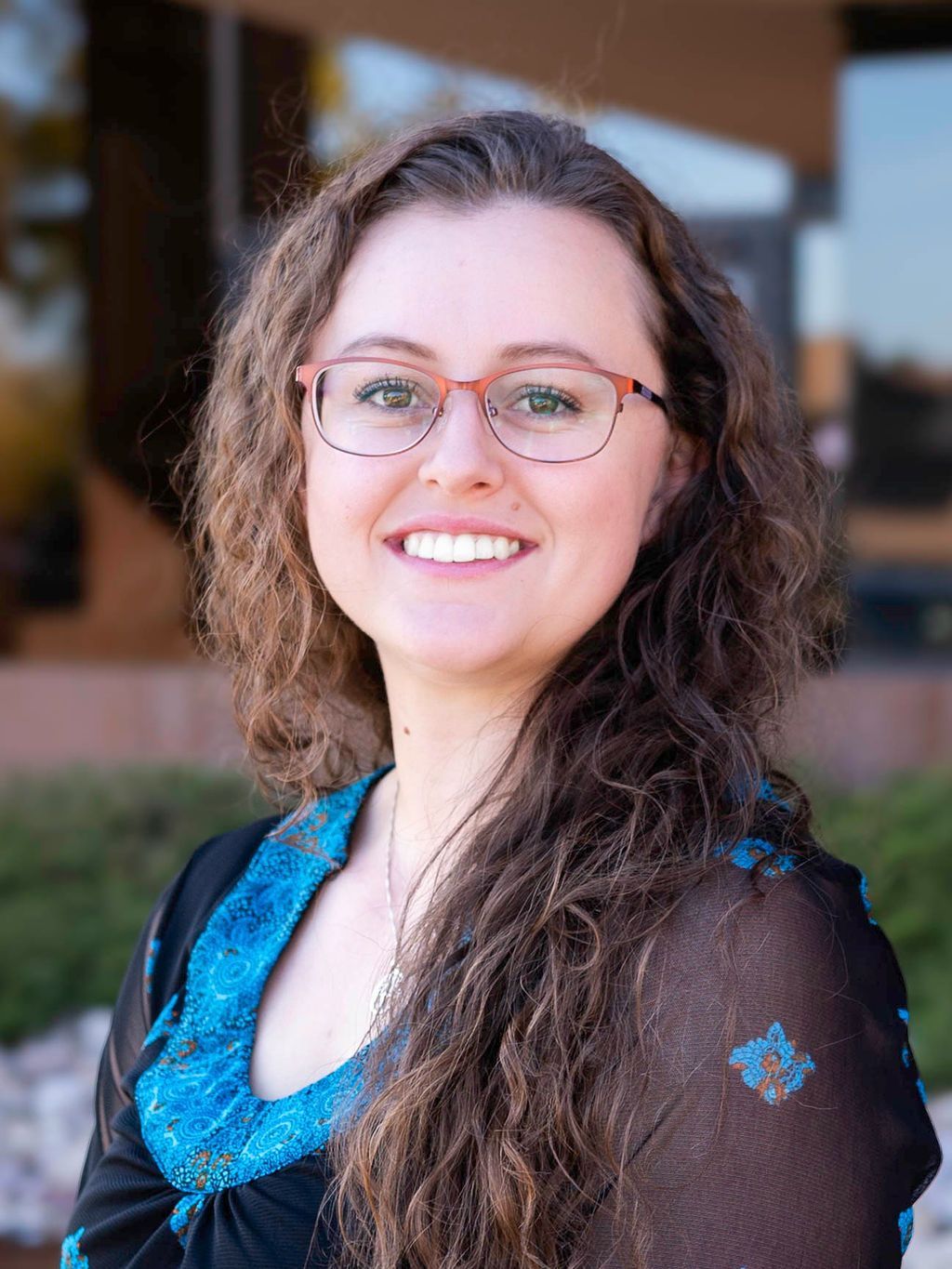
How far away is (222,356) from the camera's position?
82.8 inches

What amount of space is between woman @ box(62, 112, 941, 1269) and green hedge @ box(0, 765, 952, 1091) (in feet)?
7.47

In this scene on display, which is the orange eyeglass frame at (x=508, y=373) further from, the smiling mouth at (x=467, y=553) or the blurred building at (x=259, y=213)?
the blurred building at (x=259, y=213)

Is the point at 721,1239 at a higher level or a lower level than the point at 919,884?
higher

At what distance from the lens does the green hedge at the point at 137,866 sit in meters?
4.13

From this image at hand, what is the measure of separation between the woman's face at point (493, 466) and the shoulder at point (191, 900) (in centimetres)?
45

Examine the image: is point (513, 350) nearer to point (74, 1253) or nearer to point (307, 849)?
point (307, 849)

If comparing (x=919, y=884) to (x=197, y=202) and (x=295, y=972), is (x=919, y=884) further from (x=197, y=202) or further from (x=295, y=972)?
(x=197, y=202)

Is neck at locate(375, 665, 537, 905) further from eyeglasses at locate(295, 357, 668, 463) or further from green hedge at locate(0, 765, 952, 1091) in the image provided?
green hedge at locate(0, 765, 952, 1091)

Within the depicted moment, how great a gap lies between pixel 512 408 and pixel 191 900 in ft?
2.56

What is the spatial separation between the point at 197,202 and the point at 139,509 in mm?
1400

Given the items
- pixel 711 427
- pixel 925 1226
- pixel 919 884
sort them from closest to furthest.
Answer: pixel 711 427 → pixel 925 1226 → pixel 919 884

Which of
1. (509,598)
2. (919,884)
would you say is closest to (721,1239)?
(509,598)

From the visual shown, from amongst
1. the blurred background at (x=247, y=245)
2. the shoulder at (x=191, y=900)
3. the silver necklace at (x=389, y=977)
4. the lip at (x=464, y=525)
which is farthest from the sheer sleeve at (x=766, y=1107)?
the blurred background at (x=247, y=245)

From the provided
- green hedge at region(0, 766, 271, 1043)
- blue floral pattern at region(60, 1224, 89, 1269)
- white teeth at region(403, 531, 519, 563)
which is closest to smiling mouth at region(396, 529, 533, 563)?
white teeth at region(403, 531, 519, 563)
